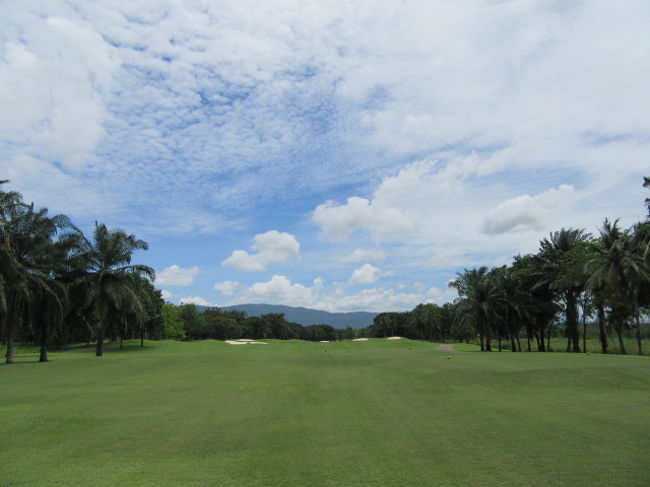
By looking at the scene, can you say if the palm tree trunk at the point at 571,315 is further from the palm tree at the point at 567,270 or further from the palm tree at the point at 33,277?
the palm tree at the point at 33,277

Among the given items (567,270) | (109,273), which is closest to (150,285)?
(109,273)

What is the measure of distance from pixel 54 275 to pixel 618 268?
4958 cm

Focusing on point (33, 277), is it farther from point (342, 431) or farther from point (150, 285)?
point (150, 285)

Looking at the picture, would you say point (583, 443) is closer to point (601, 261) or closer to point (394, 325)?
point (601, 261)

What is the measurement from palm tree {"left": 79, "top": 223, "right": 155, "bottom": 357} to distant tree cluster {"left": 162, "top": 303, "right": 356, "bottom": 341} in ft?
127

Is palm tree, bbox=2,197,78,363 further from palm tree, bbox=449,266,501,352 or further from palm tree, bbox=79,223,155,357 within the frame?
palm tree, bbox=449,266,501,352

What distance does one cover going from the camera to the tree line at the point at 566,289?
4197 cm

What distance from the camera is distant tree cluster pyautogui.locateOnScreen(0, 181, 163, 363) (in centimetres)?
3183

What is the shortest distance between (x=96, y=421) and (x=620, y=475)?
12458 mm

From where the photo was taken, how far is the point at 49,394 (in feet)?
60.3

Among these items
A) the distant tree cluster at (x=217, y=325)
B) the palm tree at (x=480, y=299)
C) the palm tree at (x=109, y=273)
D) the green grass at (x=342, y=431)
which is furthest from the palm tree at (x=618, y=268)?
the distant tree cluster at (x=217, y=325)

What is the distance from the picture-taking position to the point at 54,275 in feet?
129

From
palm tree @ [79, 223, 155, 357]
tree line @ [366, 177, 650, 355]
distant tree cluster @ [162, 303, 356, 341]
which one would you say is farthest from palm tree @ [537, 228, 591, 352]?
distant tree cluster @ [162, 303, 356, 341]

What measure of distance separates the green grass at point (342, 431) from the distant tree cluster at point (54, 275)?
13603 mm
